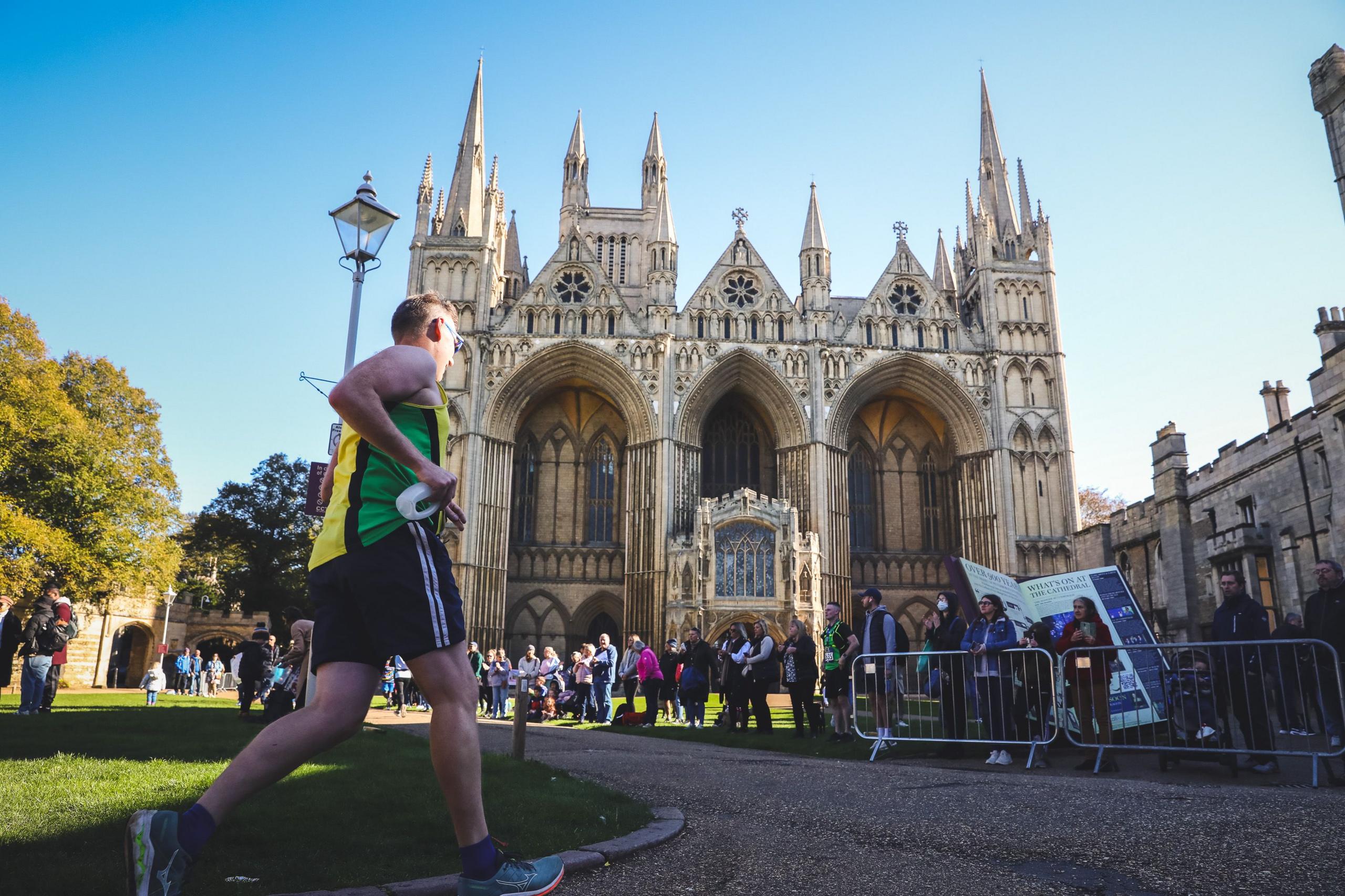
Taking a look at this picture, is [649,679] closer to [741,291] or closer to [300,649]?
[300,649]

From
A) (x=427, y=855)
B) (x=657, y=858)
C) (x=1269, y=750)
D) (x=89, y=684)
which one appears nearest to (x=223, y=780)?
(x=427, y=855)

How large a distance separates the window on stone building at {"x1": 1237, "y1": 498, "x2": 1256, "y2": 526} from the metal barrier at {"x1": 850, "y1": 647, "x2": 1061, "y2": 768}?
17.8 meters

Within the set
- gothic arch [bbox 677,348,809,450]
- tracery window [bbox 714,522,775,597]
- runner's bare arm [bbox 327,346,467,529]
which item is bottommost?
runner's bare arm [bbox 327,346,467,529]

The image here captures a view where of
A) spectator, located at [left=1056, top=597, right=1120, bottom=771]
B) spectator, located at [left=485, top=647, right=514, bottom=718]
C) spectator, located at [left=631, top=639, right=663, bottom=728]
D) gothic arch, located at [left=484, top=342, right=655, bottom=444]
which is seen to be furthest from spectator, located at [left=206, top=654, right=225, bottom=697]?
spectator, located at [left=1056, top=597, right=1120, bottom=771]

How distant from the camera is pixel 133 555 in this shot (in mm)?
26219

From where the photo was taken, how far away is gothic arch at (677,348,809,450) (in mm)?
32562

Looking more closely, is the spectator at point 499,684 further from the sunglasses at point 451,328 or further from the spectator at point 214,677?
the sunglasses at point 451,328

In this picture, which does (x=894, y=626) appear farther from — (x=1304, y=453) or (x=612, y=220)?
(x=612, y=220)

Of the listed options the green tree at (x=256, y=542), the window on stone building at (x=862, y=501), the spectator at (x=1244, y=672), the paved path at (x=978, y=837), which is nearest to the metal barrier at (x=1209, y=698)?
the spectator at (x=1244, y=672)

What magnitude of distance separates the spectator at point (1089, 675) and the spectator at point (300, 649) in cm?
716

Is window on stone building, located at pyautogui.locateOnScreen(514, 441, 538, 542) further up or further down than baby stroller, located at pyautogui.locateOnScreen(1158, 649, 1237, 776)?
further up

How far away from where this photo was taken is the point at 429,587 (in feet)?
8.77

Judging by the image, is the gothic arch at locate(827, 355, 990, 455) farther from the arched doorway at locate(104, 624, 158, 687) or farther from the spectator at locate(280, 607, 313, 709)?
the arched doorway at locate(104, 624, 158, 687)

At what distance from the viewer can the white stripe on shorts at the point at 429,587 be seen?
2.63m
